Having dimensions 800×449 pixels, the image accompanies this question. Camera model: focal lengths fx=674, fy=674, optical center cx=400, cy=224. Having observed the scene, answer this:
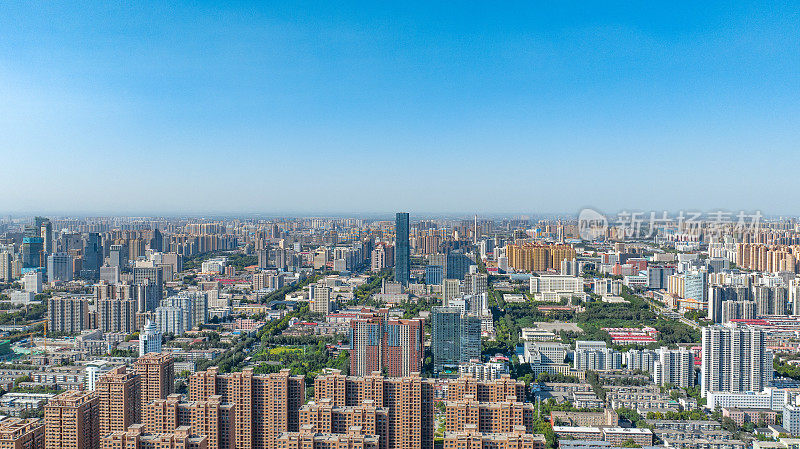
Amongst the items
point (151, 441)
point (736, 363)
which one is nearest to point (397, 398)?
point (151, 441)

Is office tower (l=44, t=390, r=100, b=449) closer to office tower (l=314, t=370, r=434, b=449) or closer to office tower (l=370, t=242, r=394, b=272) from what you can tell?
office tower (l=314, t=370, r=434, b=449)

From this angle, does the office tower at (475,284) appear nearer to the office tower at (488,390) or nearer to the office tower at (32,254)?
the office tower at (488,390)

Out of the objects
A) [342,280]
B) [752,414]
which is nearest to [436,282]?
[342,280]

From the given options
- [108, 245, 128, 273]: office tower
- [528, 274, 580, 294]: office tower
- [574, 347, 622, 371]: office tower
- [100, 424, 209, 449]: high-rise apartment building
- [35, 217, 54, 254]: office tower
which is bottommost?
[574, 347, 622, 371]: office tower

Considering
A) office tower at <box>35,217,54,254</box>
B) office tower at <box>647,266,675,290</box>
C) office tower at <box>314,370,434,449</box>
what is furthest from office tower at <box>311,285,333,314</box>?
office tower at <box>35,217,54,254</box>

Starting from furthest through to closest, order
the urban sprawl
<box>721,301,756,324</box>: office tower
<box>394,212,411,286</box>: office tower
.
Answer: <box>394,212,411,286</box>: office tower → <box>721,301,756,324</box>: office tower → the urban sprawl

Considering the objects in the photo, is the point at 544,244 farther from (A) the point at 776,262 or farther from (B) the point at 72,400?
(B) the point at 72,400

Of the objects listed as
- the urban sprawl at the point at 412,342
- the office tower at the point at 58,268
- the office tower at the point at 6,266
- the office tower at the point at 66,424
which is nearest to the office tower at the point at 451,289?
the urban sprawl at the point at 412,342
